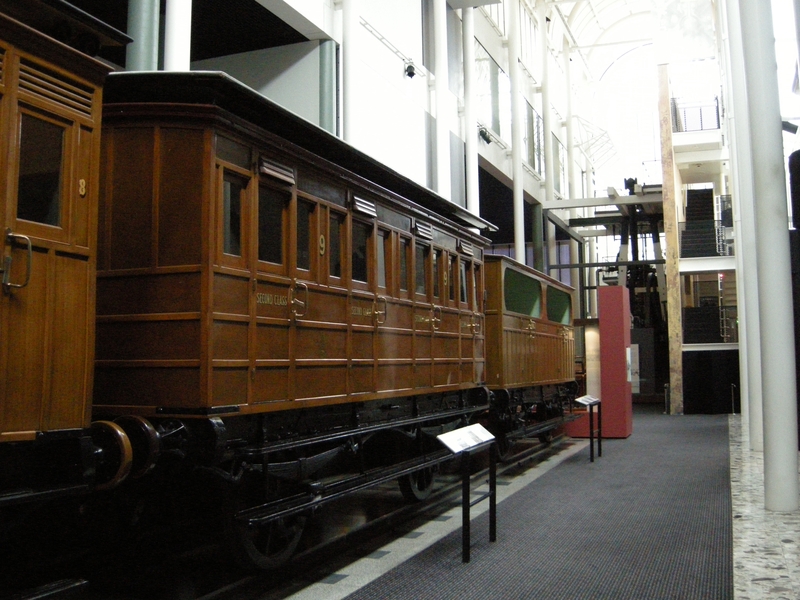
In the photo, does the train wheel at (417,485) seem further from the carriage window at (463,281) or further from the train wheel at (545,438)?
the train wheel at (545,438)

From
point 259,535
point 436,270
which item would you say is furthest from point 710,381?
point 259,535

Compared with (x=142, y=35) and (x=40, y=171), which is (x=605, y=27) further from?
(x=40, y=171)

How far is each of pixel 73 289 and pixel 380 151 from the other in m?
9.35

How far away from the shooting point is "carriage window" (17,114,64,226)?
405cm

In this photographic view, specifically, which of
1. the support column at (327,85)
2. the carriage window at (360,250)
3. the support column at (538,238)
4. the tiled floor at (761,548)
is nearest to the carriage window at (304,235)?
the carriage window at (360,250)

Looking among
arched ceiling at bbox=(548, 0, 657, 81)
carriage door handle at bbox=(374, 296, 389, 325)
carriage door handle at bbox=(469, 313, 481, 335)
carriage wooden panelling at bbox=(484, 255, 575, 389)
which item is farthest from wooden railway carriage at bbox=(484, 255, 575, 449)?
arched ceiling at bbox=(548, 0, 657, 81)

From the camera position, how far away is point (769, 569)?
542 cm

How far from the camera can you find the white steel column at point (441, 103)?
15.4 m

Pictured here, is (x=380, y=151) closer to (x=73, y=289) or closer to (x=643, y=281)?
(x=73, y=289)

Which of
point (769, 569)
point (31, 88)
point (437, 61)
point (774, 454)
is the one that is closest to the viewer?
point (31, 88)

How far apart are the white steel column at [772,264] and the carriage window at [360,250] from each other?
144 inches

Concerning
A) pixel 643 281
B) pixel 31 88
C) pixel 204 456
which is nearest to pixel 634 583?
pixel 204 456

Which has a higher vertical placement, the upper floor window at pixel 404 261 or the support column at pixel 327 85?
the support column at pixel 327 85

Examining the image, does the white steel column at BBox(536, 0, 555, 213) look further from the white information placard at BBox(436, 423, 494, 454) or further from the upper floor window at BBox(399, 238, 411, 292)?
the white information placard at BBox(436, 423, 494, 454)
